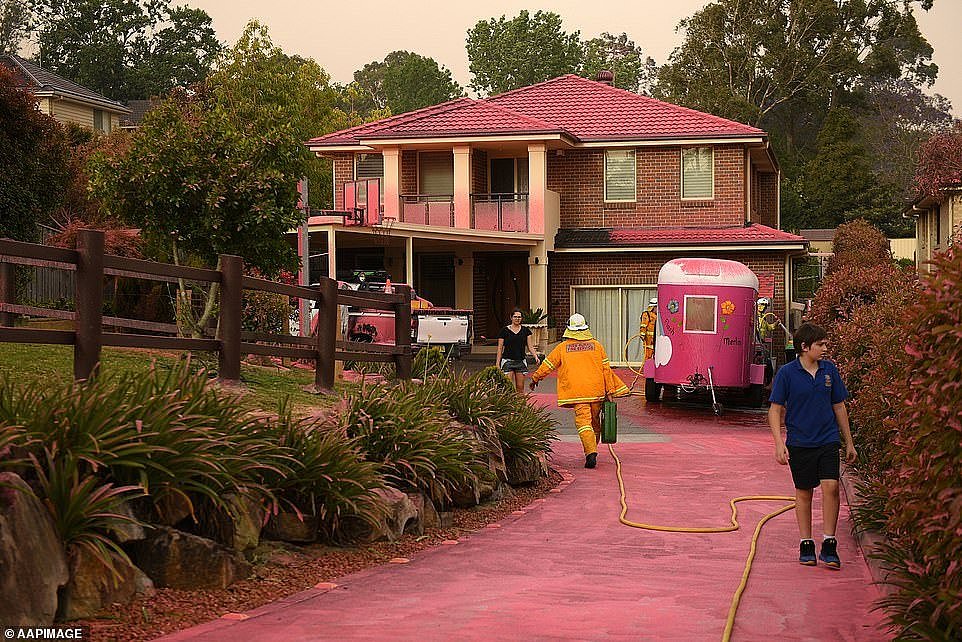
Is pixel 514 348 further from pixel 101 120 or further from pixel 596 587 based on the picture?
pixel 101 120

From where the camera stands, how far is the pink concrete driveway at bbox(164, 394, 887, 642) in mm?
7098

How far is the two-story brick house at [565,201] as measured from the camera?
34.6 meters

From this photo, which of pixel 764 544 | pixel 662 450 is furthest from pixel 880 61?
pixel 764 544

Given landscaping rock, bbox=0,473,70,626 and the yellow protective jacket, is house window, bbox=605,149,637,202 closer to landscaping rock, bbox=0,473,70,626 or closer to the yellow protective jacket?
the yellow protective jacket

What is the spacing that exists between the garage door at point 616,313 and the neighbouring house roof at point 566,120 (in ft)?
14.1

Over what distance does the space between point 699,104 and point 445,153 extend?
30165mm

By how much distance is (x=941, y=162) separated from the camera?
31.9m

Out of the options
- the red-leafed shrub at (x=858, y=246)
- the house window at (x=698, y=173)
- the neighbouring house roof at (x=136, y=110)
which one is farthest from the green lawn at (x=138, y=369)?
the neighbouring house roof at (x=136, y=110)

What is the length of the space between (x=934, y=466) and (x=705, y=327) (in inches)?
725

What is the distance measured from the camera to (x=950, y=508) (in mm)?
5238

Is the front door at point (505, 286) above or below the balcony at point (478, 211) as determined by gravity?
below

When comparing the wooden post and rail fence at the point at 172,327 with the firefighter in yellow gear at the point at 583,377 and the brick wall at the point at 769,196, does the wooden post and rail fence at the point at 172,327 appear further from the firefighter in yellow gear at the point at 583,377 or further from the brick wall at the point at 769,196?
the brick wall at the point at 769,196

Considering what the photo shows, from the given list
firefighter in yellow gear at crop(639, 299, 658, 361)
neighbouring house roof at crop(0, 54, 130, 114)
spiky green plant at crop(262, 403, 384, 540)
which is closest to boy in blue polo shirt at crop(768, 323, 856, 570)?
spiky green plant at crop(262, 403, 384, 540)

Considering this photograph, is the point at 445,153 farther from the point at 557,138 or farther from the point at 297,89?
the point at 297,89
